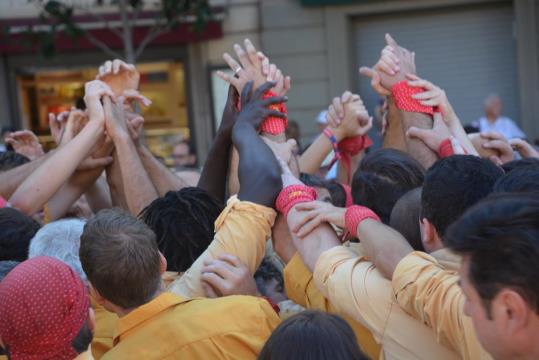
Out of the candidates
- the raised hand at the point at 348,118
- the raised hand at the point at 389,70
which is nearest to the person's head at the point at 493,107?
the raised hand at the point at 348,118

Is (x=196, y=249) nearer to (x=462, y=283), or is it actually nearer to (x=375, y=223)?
(x=375, y=223)

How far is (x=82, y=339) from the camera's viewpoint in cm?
223

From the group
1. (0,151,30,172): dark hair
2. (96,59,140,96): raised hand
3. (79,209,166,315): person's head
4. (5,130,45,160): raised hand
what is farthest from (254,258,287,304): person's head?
(5,130,45,160): raised hand

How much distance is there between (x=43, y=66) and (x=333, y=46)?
438cm

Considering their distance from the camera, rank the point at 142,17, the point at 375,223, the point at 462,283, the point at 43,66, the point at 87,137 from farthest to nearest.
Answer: the point at 43,66
the point at 142,17
the point at 87,137
the point at 375,223
the point at 462,283

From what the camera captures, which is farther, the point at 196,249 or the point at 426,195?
the point at 196,249

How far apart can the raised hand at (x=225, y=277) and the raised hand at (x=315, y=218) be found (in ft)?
0.75

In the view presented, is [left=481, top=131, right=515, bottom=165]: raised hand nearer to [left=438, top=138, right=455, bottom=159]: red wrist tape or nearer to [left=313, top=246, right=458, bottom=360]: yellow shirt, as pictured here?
[left=438, top=138, right=455, bottom=159]: red wrist tape

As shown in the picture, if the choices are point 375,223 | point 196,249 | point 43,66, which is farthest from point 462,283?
point 43,66

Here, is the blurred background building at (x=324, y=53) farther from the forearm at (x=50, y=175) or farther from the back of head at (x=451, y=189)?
the back of head at (x=451, y=189)

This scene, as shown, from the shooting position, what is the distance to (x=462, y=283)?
1900mm

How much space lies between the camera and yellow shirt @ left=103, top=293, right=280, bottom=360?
7.97 feet

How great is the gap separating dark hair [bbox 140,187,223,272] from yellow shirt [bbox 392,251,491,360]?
0.95 meters

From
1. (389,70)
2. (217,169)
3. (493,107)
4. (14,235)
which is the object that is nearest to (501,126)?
(493,107)
